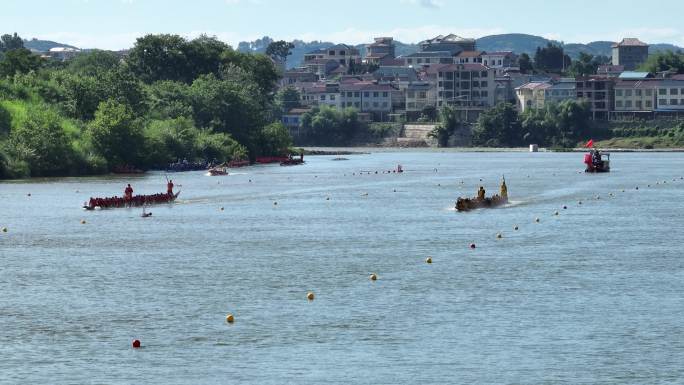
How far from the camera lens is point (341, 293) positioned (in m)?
51.3

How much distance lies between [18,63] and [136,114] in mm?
33046

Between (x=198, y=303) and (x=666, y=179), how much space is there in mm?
92186

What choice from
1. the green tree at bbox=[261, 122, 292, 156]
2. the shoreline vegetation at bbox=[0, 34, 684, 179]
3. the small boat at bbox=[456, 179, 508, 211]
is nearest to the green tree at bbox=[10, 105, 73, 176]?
the shoreline vegetation at bbox=[0, 34, 684, 179]

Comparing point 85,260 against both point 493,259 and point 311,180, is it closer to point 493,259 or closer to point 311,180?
point 493,259

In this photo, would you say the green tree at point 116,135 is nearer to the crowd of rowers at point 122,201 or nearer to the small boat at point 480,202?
the crowd of rowers at point 122,201

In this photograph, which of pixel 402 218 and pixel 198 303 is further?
pixel 402 218

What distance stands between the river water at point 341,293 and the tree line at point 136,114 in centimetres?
3143

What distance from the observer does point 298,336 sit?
42.8m

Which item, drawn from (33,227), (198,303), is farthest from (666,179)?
(198,303)

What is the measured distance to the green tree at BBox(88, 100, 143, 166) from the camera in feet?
445

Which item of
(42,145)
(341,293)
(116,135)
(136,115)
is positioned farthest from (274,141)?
(341,293)

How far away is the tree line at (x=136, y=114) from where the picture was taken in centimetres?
12850

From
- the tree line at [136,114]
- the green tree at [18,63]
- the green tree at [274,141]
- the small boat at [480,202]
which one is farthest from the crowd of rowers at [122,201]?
the green tree at [18,63]

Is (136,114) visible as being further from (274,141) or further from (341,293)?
(341,293)
